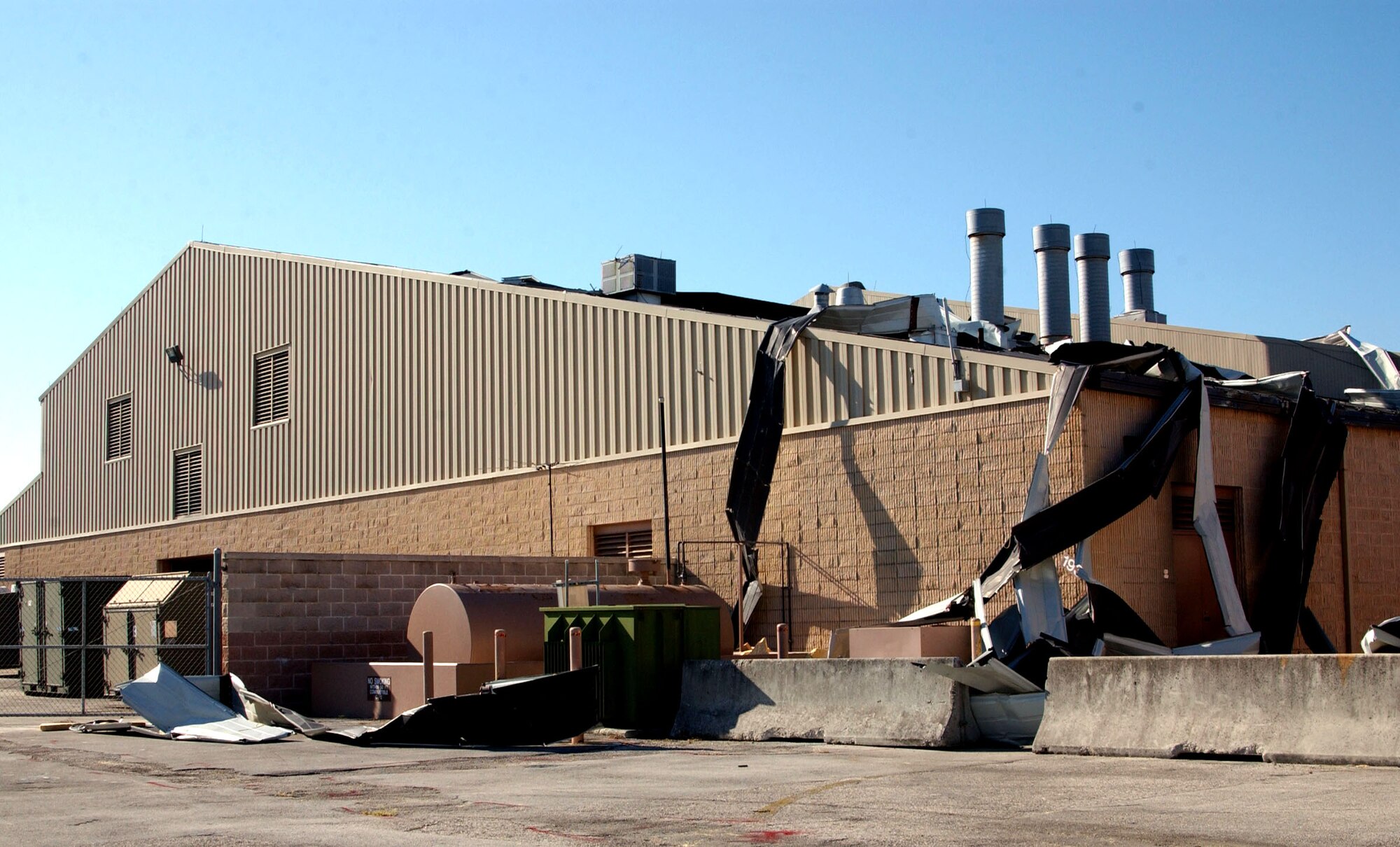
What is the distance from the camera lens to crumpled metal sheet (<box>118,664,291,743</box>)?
1653cm

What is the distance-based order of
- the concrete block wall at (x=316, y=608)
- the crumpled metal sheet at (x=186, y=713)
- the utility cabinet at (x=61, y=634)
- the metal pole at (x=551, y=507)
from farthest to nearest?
the metal pole at (x=551, y=507) → the utility cabinet at (x=61, y=634) → the concrete block wall at (x=316, y=608) → the crumpled metal sheet at (x=186, y=713)

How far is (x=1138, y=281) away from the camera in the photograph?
37.4m

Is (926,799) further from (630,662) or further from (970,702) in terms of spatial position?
(630,662)

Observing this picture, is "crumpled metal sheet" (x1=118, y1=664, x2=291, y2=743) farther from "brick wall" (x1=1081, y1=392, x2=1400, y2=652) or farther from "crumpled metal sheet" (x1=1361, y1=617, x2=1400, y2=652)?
"crumpled metal sheet" (x1=1361, y1=617, x2=1400, y2=652)

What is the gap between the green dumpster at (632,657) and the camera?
16.7m

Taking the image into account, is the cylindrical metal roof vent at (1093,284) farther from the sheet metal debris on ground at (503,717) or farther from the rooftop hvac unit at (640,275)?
the sheet metal debris on ground at (503,717)

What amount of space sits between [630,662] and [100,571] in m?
26.4

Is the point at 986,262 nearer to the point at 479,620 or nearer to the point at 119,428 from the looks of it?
the point at 479,620

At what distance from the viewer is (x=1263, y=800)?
9820 millimetres

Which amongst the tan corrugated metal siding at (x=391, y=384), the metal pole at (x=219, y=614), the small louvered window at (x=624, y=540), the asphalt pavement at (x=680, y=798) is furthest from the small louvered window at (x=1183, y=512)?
the metal pole at (x=219, y=614)

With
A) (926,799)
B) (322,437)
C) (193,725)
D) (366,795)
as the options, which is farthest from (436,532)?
(926,799)

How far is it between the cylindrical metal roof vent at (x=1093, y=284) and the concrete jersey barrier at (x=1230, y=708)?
1336cm

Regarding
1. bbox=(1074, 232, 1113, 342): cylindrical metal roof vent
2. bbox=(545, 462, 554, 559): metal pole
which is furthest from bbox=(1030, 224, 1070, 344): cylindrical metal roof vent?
bbox=(545, 462, 554, 559): metal pole

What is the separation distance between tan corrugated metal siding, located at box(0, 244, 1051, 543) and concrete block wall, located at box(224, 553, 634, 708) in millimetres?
4088
